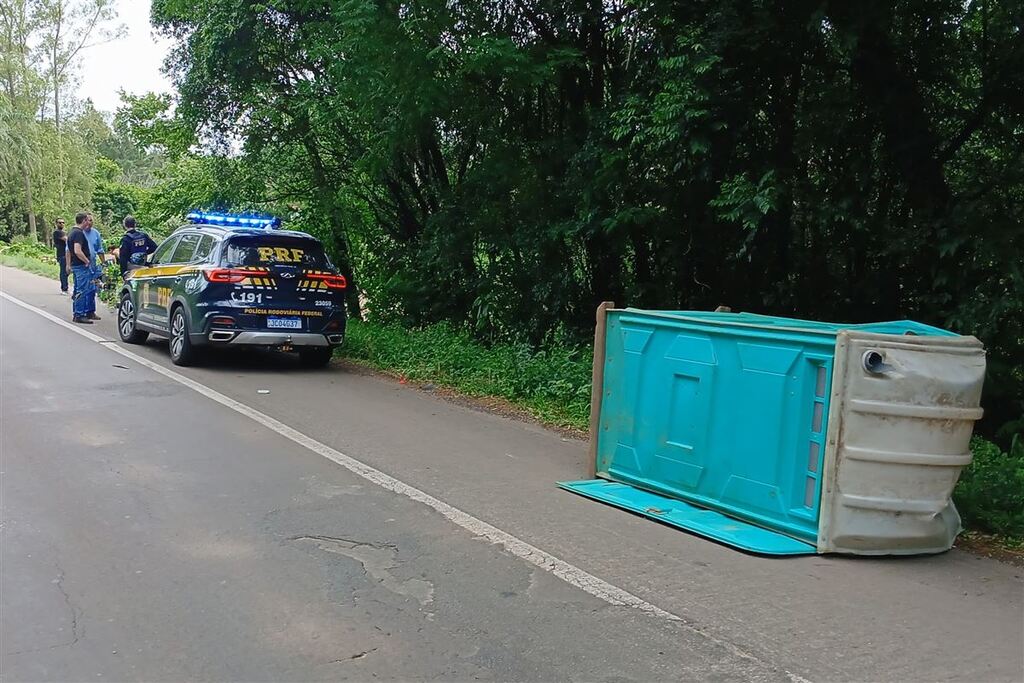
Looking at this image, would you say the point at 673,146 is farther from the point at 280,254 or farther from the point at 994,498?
the point at 280,254

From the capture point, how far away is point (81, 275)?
16891mm

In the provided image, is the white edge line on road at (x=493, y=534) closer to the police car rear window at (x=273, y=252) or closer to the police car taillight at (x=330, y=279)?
the police car rear window at (x=273, y=252)

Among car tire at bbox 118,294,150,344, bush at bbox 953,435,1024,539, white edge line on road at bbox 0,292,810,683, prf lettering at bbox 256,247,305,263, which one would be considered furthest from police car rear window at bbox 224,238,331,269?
bush at bbox 953,435,1024,539

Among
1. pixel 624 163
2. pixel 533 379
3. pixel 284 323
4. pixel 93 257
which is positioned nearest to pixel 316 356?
A: pixel 284 323

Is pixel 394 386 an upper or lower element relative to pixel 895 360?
lower

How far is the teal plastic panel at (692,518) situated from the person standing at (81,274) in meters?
13.2

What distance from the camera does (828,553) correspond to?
216 inches

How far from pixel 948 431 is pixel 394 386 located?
24.3 feet

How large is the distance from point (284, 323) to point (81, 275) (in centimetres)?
713

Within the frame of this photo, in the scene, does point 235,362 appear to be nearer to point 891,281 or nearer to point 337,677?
point 891,281

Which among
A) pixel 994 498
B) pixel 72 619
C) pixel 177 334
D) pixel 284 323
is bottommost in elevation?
pixel 72 619

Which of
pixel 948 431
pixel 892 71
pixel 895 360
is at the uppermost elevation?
pixel 892 71

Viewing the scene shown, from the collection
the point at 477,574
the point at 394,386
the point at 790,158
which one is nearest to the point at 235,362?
the point at 394,386

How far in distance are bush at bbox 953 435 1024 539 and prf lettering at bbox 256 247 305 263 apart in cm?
862
